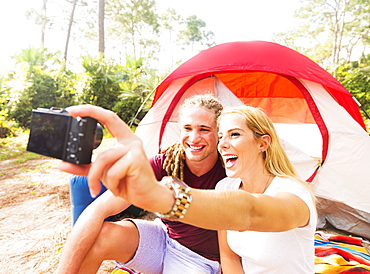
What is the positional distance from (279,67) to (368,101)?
5.52 metres

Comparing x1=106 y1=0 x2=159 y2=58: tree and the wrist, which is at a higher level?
x1=106 y1=0 x2=159 y2=58: tree

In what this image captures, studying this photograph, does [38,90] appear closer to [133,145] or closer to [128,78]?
[128,78]

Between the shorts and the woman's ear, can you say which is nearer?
the woman's ear

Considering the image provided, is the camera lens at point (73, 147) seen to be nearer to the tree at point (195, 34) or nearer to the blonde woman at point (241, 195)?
the blonde woman at point (241, 195)

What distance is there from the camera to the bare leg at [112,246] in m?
1.30

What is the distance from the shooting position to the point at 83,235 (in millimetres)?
1279

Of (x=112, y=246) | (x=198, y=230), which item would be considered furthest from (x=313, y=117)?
(x=112, y=246)

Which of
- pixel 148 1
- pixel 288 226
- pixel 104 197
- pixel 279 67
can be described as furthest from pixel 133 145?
pixel 148 1

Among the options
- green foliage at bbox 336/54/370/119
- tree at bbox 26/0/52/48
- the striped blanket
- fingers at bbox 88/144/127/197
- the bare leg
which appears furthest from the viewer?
tree at bbox 26/0/52/48

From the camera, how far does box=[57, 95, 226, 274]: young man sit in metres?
1.30

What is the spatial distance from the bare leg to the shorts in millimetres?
42

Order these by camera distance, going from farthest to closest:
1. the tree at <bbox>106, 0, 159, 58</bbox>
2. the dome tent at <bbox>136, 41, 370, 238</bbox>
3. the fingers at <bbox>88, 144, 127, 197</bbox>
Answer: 1. the tree at <bbox>106, 0, 159, 58</bbox>
2. the dome tent at <bbox>136, 41, 370, 238</bbox>
3. the fingers at <bbox>88, 144, 127, 197</bbox>

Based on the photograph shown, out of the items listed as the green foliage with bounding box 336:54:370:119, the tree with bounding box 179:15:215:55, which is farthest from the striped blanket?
the tree with bounding box 179:15:215:55

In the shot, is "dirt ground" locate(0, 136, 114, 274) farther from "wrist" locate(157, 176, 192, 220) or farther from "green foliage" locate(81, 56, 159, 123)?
"green foliage" locate(81, 56, 159, 123)
